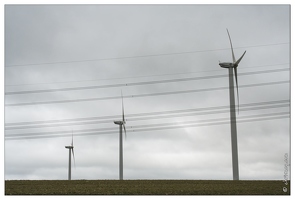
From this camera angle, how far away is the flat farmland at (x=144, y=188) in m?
36.8

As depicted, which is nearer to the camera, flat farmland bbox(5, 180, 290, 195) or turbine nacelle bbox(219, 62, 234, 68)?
flat farmland bbox(5, 180, 290, 195)

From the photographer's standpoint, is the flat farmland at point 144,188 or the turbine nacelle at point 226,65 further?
the turbine nacelle at point 226,65

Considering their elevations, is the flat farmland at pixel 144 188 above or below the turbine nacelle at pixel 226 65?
below

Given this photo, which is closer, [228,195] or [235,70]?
[228,195]

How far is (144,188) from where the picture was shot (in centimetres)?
3947

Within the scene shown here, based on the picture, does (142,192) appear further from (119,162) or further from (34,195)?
(119,162)

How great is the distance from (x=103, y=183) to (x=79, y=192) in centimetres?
751

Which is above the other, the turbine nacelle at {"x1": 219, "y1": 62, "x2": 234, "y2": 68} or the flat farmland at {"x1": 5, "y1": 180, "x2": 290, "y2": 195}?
the turbine nacelle at {"x1": 219, "y1": 62, "x2": 234, "y2": 68}

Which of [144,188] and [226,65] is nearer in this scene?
[144,188]

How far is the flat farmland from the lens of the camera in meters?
36.8

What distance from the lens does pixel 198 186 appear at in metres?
40.9

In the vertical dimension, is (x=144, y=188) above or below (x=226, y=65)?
below
